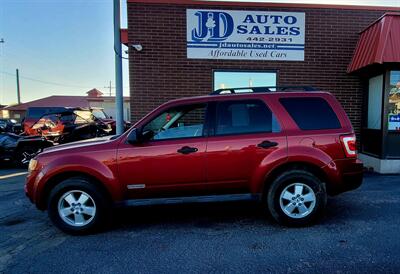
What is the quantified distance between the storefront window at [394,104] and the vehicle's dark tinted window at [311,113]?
4479mm

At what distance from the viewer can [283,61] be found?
8.55 m

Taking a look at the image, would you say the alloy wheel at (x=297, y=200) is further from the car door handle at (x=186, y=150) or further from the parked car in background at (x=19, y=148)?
the parked car in background at (x=19, y=148)

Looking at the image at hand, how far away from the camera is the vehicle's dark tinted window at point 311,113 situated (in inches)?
172

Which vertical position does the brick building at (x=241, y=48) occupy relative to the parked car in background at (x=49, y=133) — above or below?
above

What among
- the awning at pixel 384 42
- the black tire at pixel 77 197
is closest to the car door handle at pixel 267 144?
the black tire at pixel 77 197

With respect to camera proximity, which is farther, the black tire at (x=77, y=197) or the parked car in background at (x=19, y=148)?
the parked car in background at (x=19, y=148)

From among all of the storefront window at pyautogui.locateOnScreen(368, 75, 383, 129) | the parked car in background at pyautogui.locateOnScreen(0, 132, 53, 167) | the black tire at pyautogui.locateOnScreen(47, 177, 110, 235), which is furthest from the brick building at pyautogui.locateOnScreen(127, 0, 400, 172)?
the black tire at pyautogui.locateOnScreen(47, 177, 110, 235)

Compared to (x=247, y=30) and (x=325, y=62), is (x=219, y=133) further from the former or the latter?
(x=325, y=62)

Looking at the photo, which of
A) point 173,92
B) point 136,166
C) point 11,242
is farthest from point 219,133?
point 173,92

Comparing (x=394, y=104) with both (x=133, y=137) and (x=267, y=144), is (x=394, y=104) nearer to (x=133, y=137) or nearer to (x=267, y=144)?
(x=267, y=144)

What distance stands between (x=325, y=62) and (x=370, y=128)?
2.21 meters

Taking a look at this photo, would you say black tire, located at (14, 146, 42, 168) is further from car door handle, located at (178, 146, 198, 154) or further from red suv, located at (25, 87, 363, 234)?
car door handle, located at (178, 146, 198, 154)

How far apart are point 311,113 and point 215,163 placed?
157cm

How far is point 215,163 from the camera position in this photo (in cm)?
421
